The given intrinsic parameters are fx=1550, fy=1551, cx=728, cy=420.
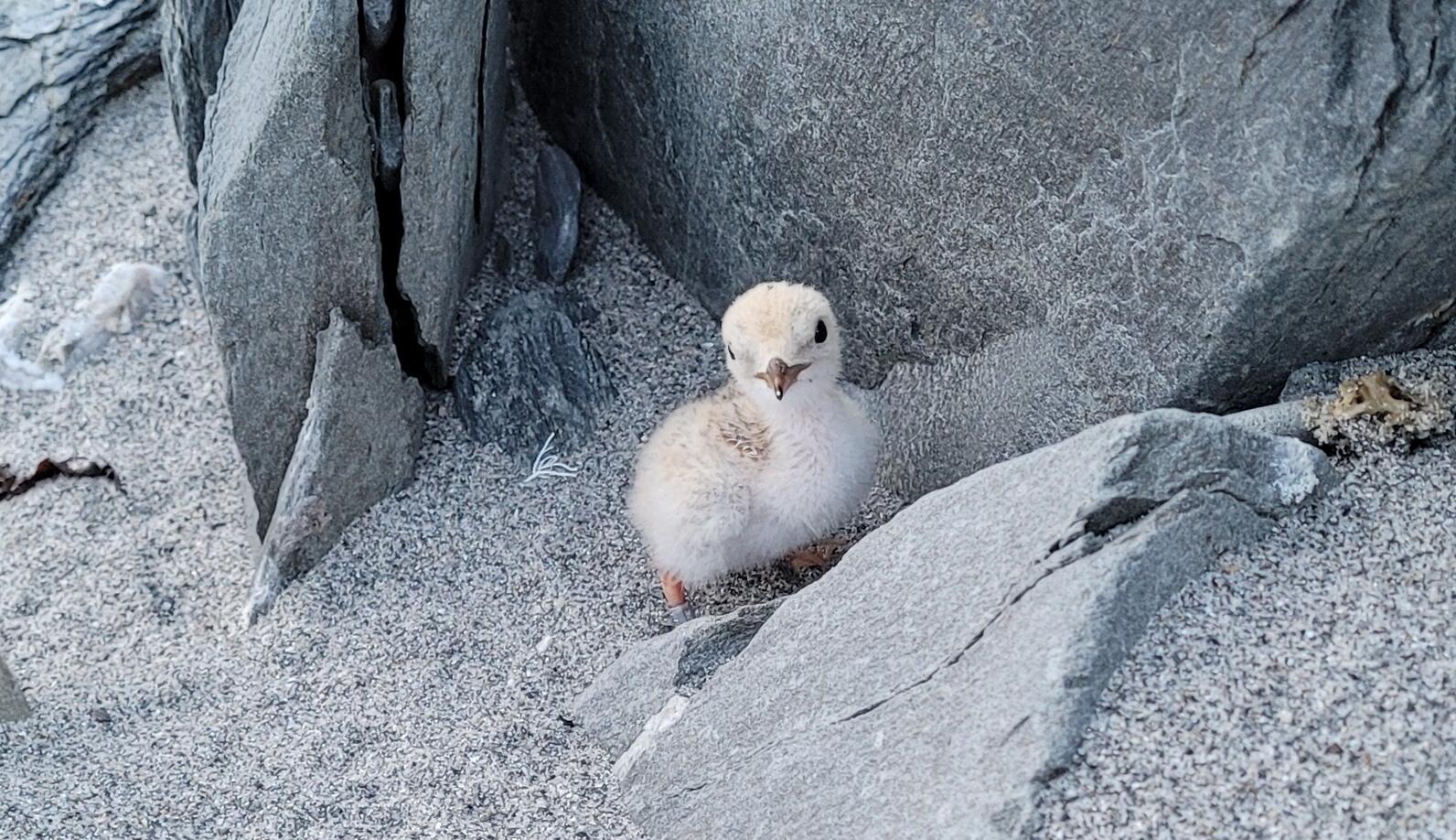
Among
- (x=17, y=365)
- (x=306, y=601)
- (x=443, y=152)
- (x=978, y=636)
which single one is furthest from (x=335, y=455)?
(x=978, y=636)

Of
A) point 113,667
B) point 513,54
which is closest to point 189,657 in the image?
point 113,667

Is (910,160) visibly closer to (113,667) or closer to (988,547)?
(988,547)

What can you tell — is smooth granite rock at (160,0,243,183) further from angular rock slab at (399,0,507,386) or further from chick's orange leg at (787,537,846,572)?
chick's orange leg at (787,537,846,572)

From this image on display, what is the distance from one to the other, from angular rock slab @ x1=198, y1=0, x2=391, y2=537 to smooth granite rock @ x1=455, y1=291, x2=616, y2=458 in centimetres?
A: 28

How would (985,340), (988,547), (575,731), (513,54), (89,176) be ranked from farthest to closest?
1. (89,176)
2. (513,54)
3. (985,340)
4. (575,731)
5. (988,547)

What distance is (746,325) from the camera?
2766mm

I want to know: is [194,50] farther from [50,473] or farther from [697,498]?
[697,498]

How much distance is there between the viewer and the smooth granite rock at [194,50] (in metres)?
3.51

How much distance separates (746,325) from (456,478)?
36.6 inches

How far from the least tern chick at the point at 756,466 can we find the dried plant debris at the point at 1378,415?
34.0 inches

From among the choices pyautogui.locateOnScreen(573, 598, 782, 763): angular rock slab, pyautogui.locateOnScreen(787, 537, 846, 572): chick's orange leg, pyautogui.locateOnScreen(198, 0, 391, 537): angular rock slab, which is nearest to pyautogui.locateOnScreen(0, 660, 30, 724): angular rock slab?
pyautogui.locateOnScreen(198, 0, 391, 537): angular rock slab

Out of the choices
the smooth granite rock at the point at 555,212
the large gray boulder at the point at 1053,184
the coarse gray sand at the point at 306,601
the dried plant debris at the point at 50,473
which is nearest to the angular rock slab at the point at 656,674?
the coarse gray sand at the point at 306,601

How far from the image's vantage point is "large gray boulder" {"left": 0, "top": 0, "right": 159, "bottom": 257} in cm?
413

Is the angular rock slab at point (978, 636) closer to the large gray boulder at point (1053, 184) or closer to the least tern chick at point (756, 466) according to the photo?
the large gray boulder at point (1053, 184)
